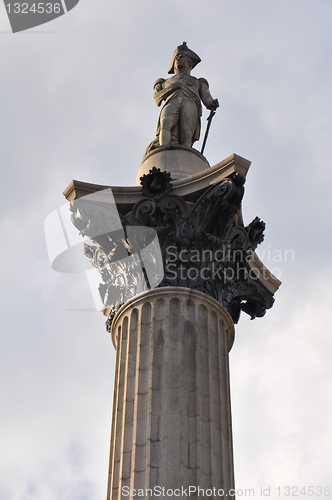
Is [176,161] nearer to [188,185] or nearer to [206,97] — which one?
[188,185]

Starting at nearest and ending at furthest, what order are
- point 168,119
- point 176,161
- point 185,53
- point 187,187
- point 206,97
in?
1. point 187,187
2. point 176,161
3. point 168,119
4. point 206,97
5. point 185,53

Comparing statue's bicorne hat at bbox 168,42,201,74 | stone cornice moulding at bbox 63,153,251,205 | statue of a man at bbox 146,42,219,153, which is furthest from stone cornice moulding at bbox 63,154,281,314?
statue's bicorne hat at bbox 168,42,201,74

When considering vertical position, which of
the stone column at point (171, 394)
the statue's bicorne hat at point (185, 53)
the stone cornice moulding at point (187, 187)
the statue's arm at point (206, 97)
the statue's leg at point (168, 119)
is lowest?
the stone column at point (171, 394)

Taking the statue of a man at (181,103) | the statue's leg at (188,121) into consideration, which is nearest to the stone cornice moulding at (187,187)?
the statue of a man at (181,103)

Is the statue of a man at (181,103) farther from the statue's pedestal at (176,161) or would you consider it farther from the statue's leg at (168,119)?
the statue's pedestal at (176,161)

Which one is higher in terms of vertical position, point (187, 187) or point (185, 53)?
point (185, 53)

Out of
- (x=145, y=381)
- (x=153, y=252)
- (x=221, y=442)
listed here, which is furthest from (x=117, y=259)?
(x=221, y=442)

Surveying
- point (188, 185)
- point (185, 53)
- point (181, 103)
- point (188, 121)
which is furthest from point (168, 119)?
point (188, 185)

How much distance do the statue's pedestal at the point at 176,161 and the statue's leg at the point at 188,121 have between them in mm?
967

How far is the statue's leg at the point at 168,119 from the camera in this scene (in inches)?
962

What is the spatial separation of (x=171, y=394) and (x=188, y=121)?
10.1m

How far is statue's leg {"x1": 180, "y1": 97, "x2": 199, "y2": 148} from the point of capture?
979 inches

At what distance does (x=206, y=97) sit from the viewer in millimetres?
25672

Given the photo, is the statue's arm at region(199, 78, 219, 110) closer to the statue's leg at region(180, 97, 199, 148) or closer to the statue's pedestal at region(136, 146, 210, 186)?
the statue's leg at region(180, 97, 199, 148)
